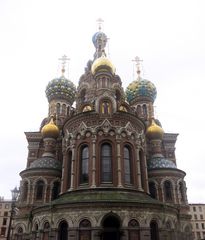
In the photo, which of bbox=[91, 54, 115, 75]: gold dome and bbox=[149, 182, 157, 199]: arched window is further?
bbox=[91, 54, 115, 75]: gold dome

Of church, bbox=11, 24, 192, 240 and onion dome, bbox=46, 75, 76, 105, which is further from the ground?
onion dome, bbox=46, 75, 76, 105

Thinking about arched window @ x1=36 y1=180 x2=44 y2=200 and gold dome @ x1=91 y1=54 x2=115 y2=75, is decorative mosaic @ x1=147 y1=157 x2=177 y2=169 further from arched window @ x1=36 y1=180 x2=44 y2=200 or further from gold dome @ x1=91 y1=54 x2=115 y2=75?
arched window @ x1=36 y1=180 x2=44 y2=200

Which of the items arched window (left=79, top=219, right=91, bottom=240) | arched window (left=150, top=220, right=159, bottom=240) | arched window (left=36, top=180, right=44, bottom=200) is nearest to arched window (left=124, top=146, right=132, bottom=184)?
arched window (left=150, top=220, right=159, bottom=240)

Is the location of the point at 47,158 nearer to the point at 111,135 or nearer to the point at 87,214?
the point at 111,135

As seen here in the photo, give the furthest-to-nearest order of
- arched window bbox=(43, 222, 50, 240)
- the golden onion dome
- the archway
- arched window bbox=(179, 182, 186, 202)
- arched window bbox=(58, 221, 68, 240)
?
the golden onion dome < arched window bbox=(179, 182, 186, 202) < arched window bbox=(43, 222, 50, 240) < arched window bbox=(58, 221, 68, 240) < the archway

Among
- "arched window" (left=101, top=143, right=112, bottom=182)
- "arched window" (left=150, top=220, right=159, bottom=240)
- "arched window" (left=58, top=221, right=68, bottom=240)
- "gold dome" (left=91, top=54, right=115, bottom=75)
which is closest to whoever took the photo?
"arched window" (left=58, top=221, right=68, bottom=240)

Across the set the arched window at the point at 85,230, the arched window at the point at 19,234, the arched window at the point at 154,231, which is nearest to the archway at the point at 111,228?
the arched window at the point at 85,230

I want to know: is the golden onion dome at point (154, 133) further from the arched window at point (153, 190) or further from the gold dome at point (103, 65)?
the gold dome at point (103, 65)

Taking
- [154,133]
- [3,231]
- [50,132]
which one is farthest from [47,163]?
[3,231]

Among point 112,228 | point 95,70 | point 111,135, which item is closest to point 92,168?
point 111,135

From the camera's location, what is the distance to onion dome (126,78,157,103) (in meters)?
34.2

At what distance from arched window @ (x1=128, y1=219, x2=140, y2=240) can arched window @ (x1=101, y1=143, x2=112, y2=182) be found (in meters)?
3.46

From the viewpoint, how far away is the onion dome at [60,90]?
112ft

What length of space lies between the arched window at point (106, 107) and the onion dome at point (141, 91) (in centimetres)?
1327
